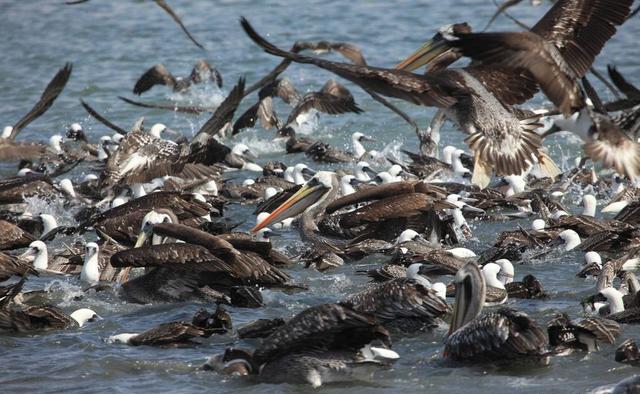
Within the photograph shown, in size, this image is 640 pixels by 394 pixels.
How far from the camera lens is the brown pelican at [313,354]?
7.07 meters

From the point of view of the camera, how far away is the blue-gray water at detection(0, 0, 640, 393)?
23.9 ft

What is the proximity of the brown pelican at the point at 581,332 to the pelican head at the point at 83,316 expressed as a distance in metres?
3.09

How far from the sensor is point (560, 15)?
9.85 m

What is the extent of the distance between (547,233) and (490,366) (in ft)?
12.1

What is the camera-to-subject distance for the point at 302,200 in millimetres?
11555

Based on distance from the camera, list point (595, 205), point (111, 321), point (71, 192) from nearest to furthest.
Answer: point (111, 321), point (595, 205), point (71, 192)

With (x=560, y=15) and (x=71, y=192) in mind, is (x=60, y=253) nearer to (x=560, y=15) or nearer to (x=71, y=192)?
(x=71, y=192)

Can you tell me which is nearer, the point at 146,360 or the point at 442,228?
the point at 146,360

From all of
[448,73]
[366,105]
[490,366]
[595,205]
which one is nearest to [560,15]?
[448,73]

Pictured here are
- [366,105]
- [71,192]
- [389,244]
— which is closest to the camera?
[389,244]

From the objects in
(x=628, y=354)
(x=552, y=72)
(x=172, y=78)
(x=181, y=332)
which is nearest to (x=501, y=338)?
(x=628, y=354)

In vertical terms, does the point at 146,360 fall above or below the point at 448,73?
below

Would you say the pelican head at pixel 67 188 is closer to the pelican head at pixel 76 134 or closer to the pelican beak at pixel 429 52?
the pelican head at pixel 76 134

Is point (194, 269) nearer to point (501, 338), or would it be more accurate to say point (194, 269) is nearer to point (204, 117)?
point (501, 338)
